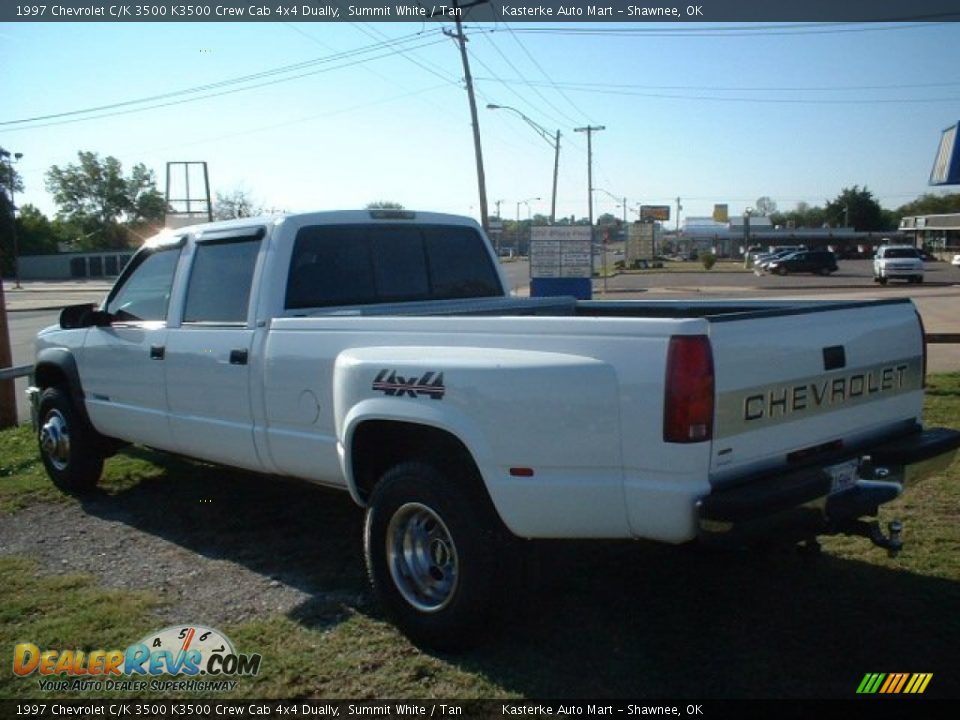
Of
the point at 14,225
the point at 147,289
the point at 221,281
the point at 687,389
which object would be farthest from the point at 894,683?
the point at 14,225

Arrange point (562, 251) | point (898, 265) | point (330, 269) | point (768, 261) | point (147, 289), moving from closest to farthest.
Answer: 1. point (330, 269)
2. point (147, 289)
3. point (562, 251)
4. point (898, 265)
5. point (768, 261)

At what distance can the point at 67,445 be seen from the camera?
6.65 m

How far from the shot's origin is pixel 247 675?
12.3 feet

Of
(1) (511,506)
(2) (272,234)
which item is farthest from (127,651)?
(2) (272,234)

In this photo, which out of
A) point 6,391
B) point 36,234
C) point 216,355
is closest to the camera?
point 216,355

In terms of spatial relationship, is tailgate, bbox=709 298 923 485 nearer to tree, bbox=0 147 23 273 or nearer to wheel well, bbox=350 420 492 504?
wheel well, bbox=350 420 492 504

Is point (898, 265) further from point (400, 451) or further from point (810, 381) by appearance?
point (400, 451)

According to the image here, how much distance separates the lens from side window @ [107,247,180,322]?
5.77 m

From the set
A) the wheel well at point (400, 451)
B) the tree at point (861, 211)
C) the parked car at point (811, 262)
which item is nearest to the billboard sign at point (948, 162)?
the wheel well at point (400, 451)

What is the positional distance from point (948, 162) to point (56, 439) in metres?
11.6

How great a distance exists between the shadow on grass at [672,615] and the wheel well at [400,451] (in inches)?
22.7

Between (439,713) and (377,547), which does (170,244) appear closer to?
(377,547)

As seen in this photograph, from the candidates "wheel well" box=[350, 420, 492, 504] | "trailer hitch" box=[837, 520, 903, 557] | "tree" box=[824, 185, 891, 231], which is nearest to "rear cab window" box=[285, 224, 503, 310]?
"wheel well" box=[350, 420, 492, 504]

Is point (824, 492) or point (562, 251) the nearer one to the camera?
point (824, 492)
